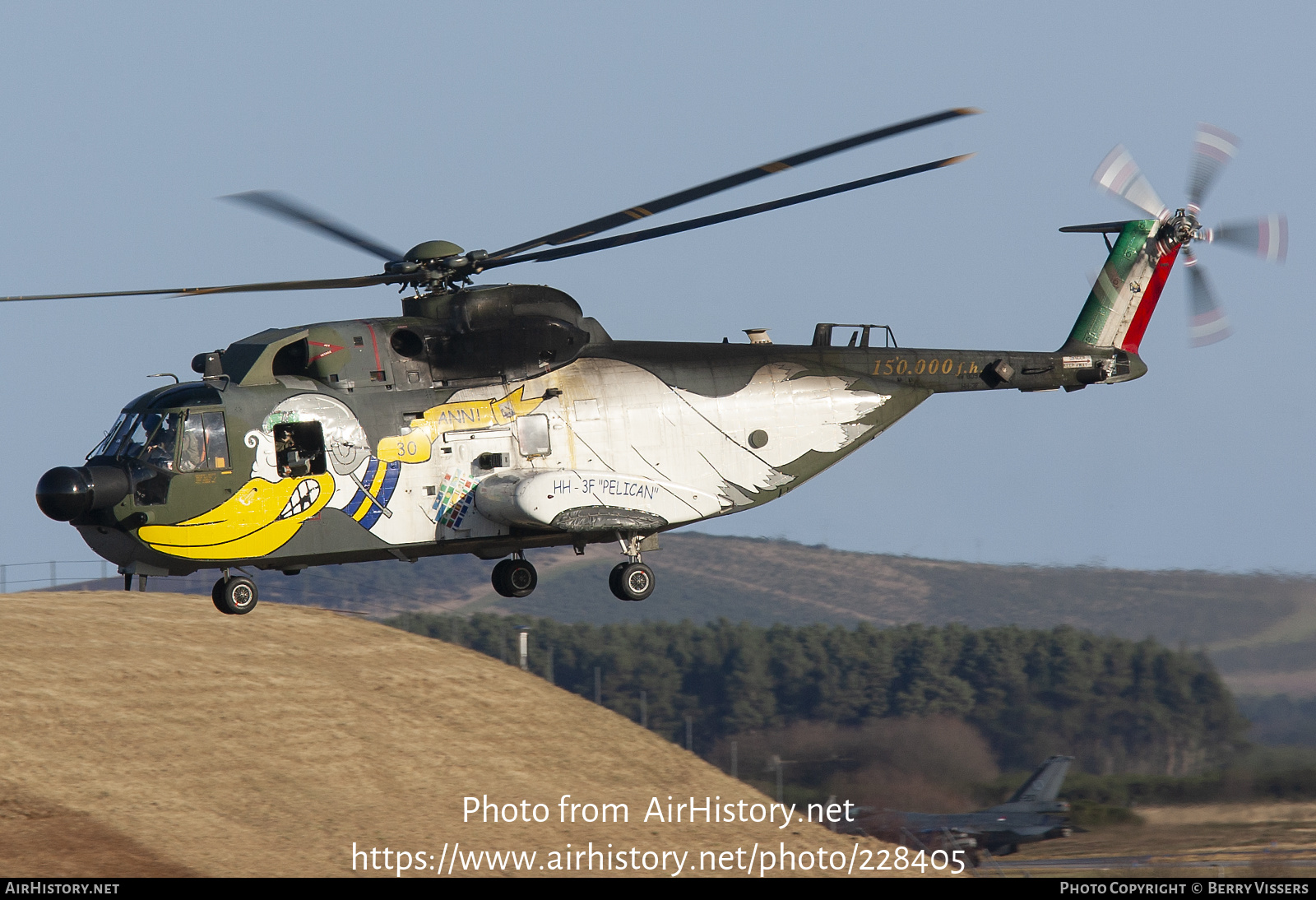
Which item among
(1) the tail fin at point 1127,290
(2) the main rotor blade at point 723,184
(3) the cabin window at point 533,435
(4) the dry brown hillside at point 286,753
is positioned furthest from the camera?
(4) the dry brown hillside at point 286,753

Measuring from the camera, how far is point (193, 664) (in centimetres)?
3559

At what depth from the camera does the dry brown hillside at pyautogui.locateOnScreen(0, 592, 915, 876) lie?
1103 inches

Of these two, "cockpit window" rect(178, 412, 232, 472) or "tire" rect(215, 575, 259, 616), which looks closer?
"cockpit window" rect(178, 412, 232, 472)

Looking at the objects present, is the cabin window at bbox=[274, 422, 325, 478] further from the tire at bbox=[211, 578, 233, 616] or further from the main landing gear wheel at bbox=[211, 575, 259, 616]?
the tire at bbox=[211, 578, 233, 616]

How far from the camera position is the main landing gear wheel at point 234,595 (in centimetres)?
1720

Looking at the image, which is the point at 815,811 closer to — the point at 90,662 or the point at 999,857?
the point at 999,857

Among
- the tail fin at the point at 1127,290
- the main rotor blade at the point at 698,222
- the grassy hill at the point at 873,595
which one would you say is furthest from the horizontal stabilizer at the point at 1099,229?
Result: the grassy hill at the point at 873,595

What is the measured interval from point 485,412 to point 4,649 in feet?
69.3

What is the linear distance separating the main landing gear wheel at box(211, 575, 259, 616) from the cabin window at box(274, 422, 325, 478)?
1.42m

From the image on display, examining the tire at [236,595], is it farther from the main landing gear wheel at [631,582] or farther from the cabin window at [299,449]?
the main landing gear wheel at [631,582]

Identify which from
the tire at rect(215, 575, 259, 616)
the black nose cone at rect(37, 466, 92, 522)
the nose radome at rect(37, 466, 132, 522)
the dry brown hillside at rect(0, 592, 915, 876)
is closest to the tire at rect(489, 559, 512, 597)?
the tire at rect(215, 575, 259, 616)

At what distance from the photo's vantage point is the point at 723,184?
16359 millimetres

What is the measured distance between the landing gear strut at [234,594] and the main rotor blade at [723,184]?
529 cm

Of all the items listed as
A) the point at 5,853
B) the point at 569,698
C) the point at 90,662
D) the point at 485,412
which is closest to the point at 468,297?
the point at 485,412
